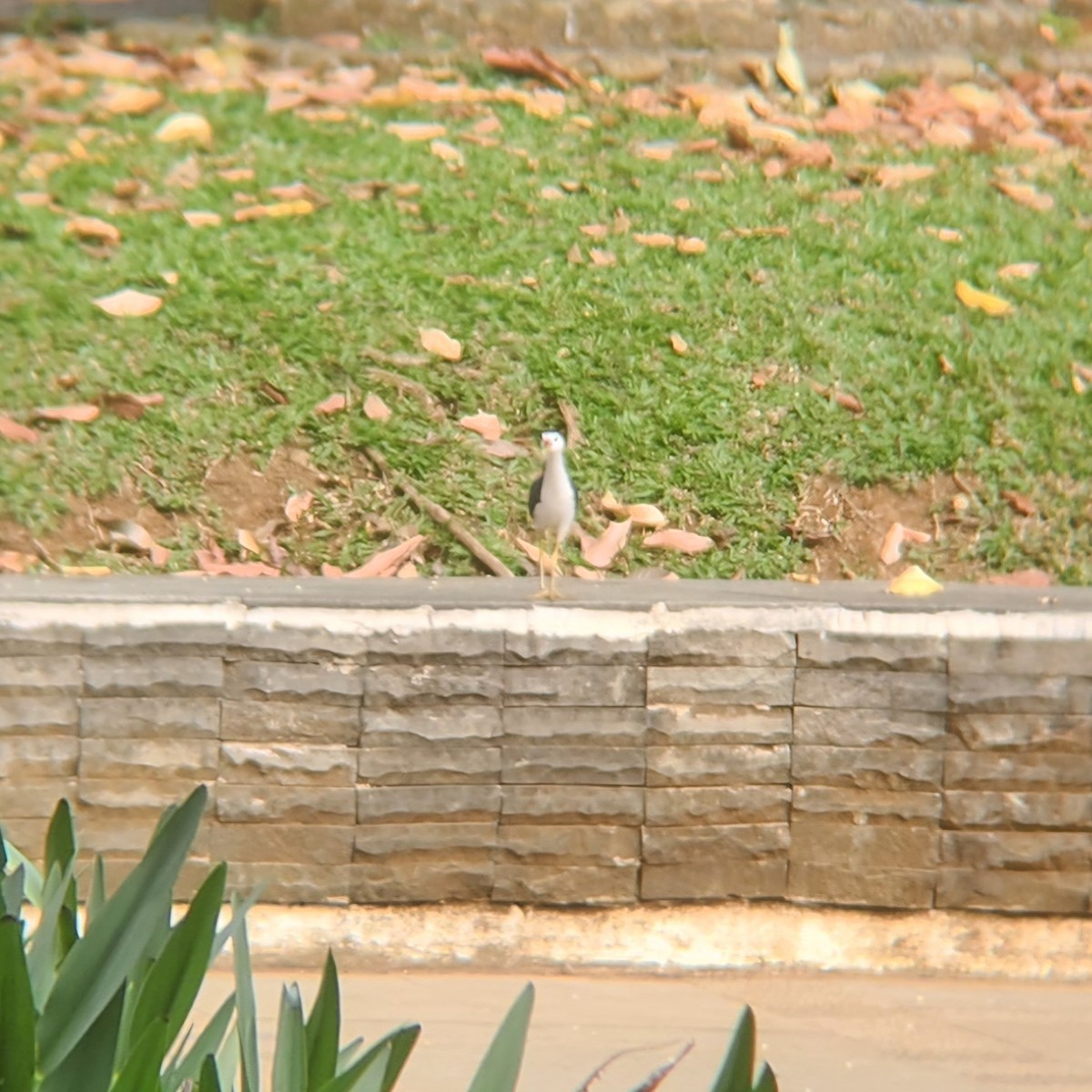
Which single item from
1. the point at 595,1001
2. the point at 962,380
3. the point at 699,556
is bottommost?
the point at 595,1001

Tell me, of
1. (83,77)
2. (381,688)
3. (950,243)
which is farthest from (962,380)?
(83,77)

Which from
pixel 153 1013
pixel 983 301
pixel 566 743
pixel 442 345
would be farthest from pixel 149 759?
pixel 983 301

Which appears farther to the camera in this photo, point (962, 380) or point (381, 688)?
A: point (962, 380)

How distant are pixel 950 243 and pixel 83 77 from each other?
11.6ft

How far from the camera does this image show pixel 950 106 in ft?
22.3

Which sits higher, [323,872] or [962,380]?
[962,380]

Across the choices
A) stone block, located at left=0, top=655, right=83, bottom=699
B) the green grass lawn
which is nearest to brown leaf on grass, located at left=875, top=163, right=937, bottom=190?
the green grass lawn

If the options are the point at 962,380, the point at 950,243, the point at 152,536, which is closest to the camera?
the point at 152,536

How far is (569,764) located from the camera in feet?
12.0

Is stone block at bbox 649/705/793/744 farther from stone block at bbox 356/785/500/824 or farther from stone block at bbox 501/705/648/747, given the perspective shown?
stone block at bbox 356/785/500/824

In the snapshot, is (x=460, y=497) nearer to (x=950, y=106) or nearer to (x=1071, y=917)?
(x=1071, y=917)

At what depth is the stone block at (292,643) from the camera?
11.7 feet

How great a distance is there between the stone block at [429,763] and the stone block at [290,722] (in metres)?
0.07

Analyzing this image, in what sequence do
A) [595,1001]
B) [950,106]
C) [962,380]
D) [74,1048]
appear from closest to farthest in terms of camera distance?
[74,1048] < [595,1001] < [962,380] < [950,106]
